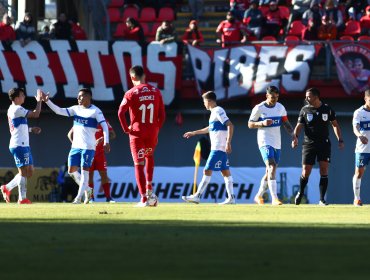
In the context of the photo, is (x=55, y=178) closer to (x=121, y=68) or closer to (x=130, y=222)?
(x=121, y=68)

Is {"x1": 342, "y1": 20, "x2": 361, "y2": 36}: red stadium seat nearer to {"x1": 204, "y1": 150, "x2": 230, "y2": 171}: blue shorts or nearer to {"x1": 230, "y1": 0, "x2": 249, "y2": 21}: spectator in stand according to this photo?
{"x1": 230, "y1": 0, "x2": 249, "y2": 21}: spectator in stand

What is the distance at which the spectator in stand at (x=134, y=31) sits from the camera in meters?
32.8

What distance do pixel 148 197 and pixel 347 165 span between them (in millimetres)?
16162

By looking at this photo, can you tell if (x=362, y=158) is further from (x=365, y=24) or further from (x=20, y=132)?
(x=365, y=24)

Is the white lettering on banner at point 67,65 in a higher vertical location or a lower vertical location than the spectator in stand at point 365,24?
lower

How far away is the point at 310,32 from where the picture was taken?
3253 cm

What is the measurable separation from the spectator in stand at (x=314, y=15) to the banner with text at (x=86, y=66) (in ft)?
11.8

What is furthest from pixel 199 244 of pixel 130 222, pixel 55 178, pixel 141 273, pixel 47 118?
pixel 47 118

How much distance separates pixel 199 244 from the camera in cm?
1063

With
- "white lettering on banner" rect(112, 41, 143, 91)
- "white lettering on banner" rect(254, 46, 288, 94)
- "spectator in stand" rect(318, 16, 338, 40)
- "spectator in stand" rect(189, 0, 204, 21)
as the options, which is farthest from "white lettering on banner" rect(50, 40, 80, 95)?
"spectator in stand" rect(318, 16, 338, 40)

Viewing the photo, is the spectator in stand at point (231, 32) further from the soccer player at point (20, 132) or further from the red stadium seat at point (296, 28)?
the soccer player at point (20, 132)

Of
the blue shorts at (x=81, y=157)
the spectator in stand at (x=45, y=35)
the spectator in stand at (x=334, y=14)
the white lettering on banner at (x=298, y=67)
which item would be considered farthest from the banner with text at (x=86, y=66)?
the blue shorts at (x=81, y=157)

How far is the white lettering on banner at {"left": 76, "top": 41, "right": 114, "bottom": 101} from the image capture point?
3319cm

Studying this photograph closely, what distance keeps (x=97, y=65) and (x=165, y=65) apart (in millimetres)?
1872
